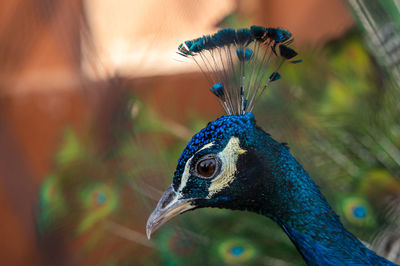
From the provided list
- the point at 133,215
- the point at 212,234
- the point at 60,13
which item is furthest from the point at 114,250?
the point at 60,13

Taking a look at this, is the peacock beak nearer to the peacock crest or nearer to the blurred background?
the peacock crest

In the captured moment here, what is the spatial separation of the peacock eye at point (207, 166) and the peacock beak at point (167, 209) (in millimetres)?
52

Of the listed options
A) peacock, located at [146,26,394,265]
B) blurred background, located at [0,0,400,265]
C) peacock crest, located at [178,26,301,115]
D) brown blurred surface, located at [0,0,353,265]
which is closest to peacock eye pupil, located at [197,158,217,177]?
peacock, located at [146,26,394,265]

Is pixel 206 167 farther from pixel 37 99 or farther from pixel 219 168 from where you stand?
pixel 37 99

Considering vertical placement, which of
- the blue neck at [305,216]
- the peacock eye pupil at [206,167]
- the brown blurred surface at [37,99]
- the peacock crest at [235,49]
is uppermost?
the brown blurred surface at [37,99]

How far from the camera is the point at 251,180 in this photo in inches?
26.9

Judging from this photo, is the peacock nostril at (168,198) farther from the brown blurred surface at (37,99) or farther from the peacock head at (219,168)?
the brown blurred surface at (37,99)

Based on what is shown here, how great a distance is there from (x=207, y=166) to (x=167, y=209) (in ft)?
0.32

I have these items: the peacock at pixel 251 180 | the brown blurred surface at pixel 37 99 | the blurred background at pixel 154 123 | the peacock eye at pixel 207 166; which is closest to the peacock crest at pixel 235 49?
the peacock at pixel 251 180

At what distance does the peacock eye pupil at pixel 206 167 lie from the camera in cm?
66

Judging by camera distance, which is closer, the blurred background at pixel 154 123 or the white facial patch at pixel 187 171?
the white facial patch at pixel 187 171

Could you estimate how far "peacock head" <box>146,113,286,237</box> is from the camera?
0.66 meters

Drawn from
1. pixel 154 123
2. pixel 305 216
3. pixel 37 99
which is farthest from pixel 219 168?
pixel 37 99

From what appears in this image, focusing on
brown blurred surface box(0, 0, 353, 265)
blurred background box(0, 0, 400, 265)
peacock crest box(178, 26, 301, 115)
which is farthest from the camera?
brown blurred surface box(0, 0, 353, 265)
